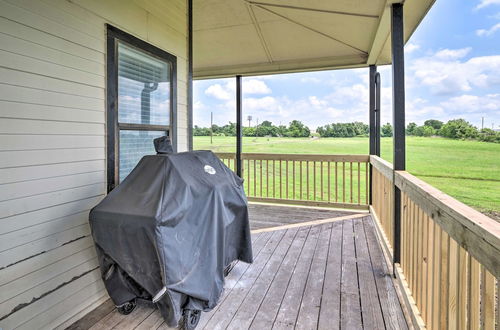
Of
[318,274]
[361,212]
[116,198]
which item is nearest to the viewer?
[116,198]

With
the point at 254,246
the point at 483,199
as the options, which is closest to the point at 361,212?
the point at 254,246

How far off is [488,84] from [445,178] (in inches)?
22.4

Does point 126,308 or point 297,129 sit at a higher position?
point 297,129

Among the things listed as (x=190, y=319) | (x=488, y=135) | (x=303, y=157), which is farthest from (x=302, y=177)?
(x=488, y=135)

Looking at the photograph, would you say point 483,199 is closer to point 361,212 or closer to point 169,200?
point 169,200

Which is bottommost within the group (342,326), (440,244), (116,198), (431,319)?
(342,326)

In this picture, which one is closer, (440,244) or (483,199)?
(483,199)

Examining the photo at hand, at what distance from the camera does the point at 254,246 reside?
11.4 ft

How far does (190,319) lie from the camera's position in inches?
75.0

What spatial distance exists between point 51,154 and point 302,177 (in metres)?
4.52

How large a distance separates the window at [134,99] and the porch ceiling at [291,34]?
1020 mm

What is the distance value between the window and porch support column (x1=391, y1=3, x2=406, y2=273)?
2.21m

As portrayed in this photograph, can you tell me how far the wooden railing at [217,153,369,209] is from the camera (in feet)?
16.7

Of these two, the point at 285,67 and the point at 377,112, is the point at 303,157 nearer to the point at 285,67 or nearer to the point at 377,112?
the point at 377,112
